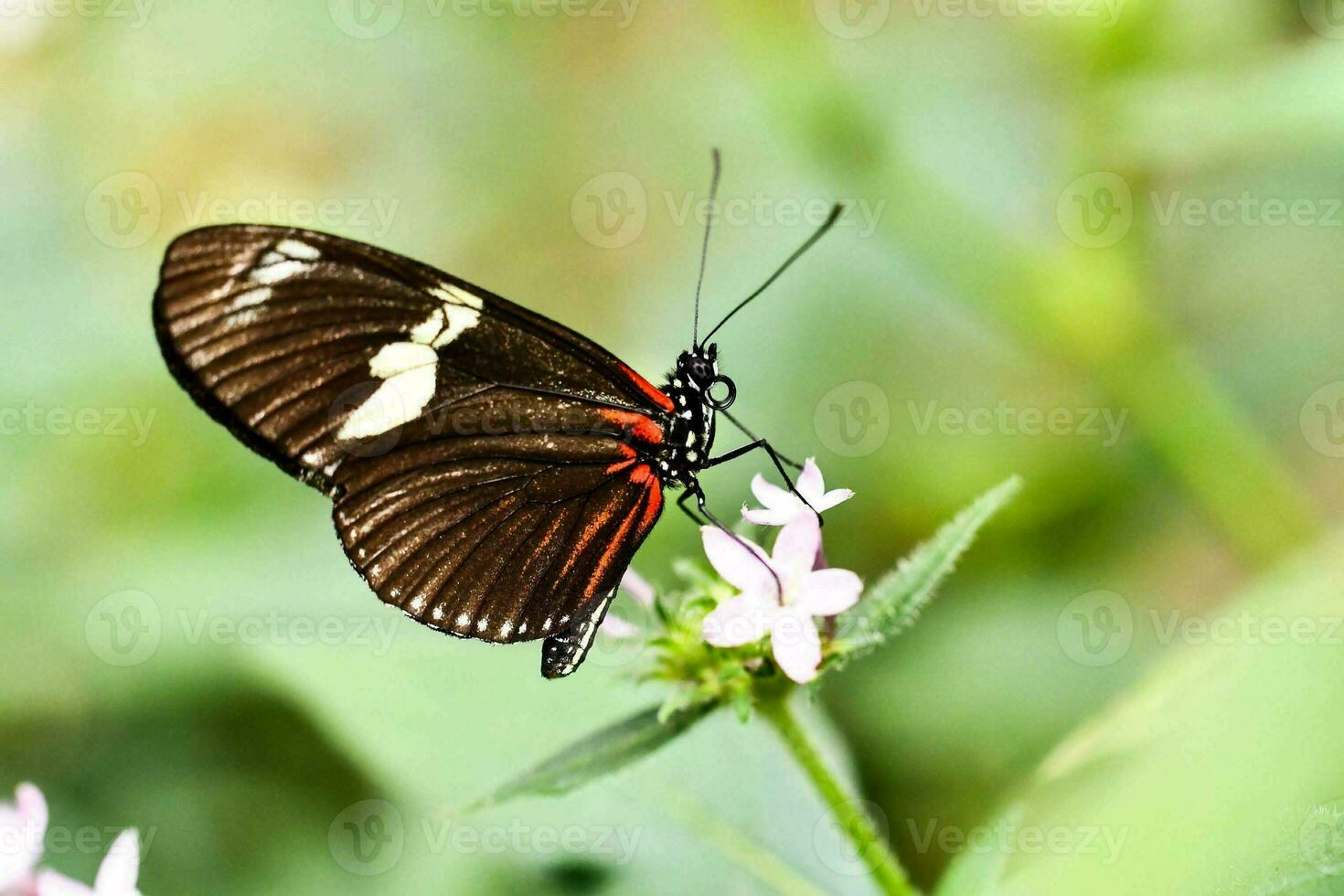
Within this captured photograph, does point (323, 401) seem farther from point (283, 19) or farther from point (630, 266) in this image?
point (283, 19)

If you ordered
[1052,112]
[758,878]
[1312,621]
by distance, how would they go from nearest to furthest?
[1312,621] → [758,878] → [1052,112]

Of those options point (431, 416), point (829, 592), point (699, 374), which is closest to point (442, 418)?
point (431, 416)

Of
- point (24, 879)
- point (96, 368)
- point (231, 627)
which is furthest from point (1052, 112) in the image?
point (24, 879)

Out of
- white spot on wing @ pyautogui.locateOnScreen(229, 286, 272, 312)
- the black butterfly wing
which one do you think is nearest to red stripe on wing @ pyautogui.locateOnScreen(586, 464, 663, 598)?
the black butterfly wing

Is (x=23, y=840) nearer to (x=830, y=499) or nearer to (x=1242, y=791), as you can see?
(x=830, y=499)

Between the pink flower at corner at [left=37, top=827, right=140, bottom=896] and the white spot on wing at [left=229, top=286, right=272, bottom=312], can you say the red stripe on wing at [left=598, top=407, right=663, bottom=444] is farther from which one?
the pink flower at corner at [left=37, top=827, right=140, bottom=896]

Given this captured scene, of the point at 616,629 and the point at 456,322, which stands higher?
the point at 456,322
